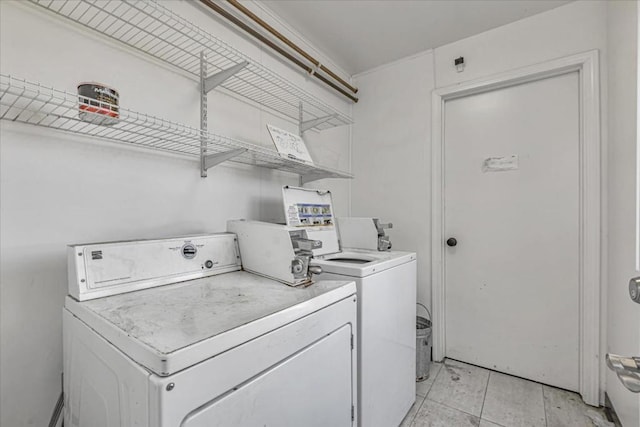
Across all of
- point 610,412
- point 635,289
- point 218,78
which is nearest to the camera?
point 635,289

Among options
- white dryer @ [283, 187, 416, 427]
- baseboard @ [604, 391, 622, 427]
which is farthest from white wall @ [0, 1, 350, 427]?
baseboard @ [604, 391, 622, 427]

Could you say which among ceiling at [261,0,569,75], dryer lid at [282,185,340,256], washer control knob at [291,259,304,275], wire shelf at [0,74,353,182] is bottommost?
washer control knob at [291,259,304,275]

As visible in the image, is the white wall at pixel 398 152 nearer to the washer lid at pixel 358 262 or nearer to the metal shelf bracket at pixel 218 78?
the washer lid at pixel 358 262

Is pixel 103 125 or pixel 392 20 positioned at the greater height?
pixel 392 20

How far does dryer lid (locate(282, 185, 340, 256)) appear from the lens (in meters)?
1.69

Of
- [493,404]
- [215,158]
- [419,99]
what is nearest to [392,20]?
[419,99]

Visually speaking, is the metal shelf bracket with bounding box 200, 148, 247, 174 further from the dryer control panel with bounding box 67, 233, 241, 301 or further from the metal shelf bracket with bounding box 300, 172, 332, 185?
the metal shelf bracket with bounding box 300, 172, 332, 185

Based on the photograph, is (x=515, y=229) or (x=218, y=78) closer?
(x=218, y=78)

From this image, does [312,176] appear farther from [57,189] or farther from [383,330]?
[57,189]

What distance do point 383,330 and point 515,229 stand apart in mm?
1472

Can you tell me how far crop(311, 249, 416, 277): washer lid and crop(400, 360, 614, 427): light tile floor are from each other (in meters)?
0.98

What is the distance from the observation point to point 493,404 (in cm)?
187

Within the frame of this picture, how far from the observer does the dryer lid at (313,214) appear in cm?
169

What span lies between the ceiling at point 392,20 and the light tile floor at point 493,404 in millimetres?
2672
